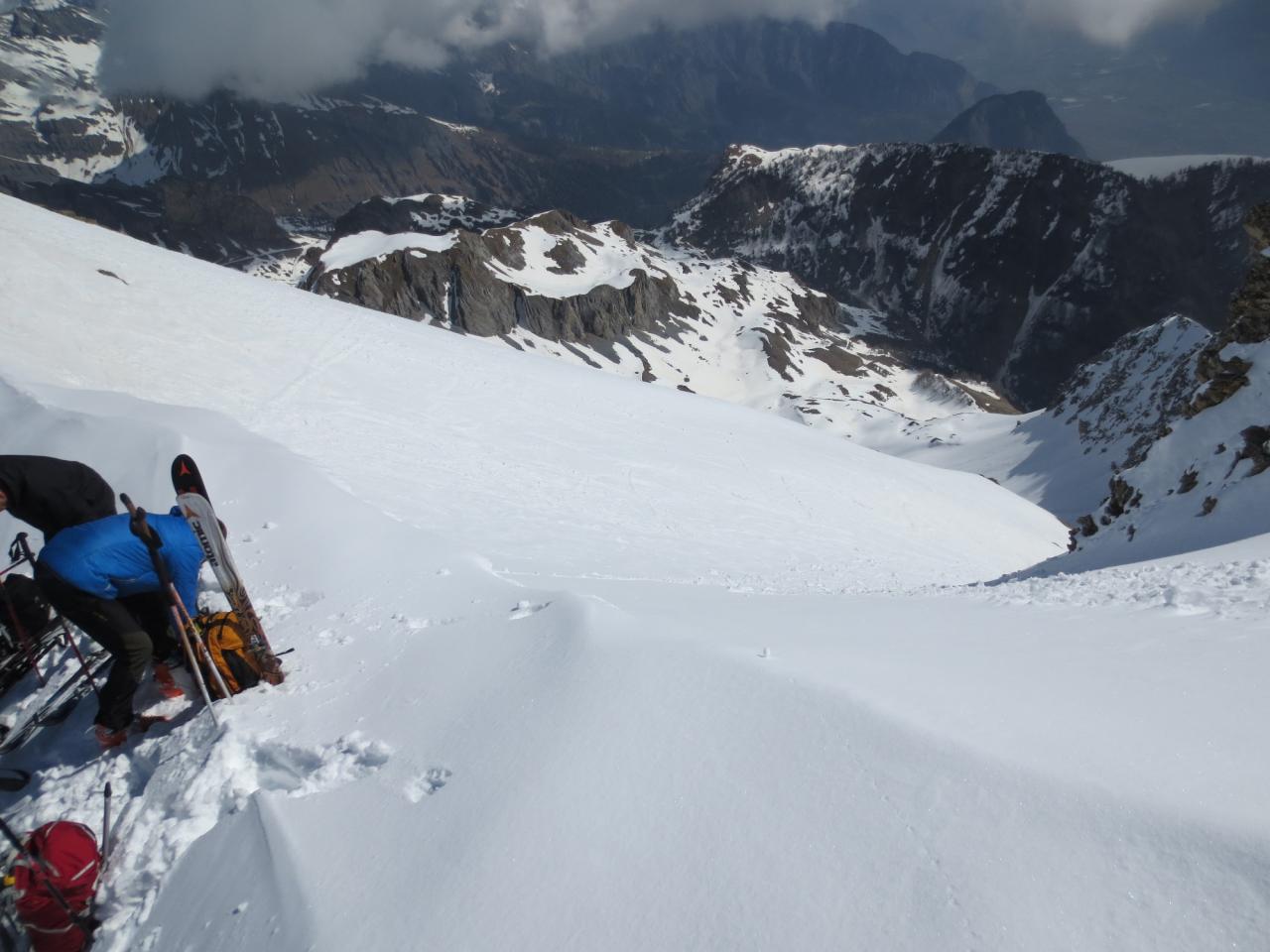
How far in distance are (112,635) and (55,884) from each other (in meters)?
1.88

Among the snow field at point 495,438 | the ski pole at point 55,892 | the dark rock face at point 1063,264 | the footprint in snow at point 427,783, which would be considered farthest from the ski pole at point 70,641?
the dark rock face at point 1063,264

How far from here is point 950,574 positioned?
15.8 m

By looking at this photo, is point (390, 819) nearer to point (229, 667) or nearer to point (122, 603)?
point (229, 667)

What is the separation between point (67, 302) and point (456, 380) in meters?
9.11

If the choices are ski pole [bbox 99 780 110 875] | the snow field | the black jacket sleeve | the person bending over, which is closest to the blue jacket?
the person bending over

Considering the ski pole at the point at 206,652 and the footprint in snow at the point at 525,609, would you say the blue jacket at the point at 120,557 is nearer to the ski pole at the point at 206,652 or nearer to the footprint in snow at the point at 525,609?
the ski pole at the point at 206,652

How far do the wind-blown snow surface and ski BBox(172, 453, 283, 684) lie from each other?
24 centimetres

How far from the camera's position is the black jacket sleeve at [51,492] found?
18.0 feet

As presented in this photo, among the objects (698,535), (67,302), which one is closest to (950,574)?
(698,535)

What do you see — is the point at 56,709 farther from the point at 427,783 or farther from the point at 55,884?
the point at 427,783

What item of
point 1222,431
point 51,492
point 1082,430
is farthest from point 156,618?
→ point 1082,430

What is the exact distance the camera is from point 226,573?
5.57m

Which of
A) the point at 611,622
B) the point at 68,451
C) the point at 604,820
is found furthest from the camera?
the point at 68,451

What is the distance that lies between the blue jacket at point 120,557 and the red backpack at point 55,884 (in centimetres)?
181
